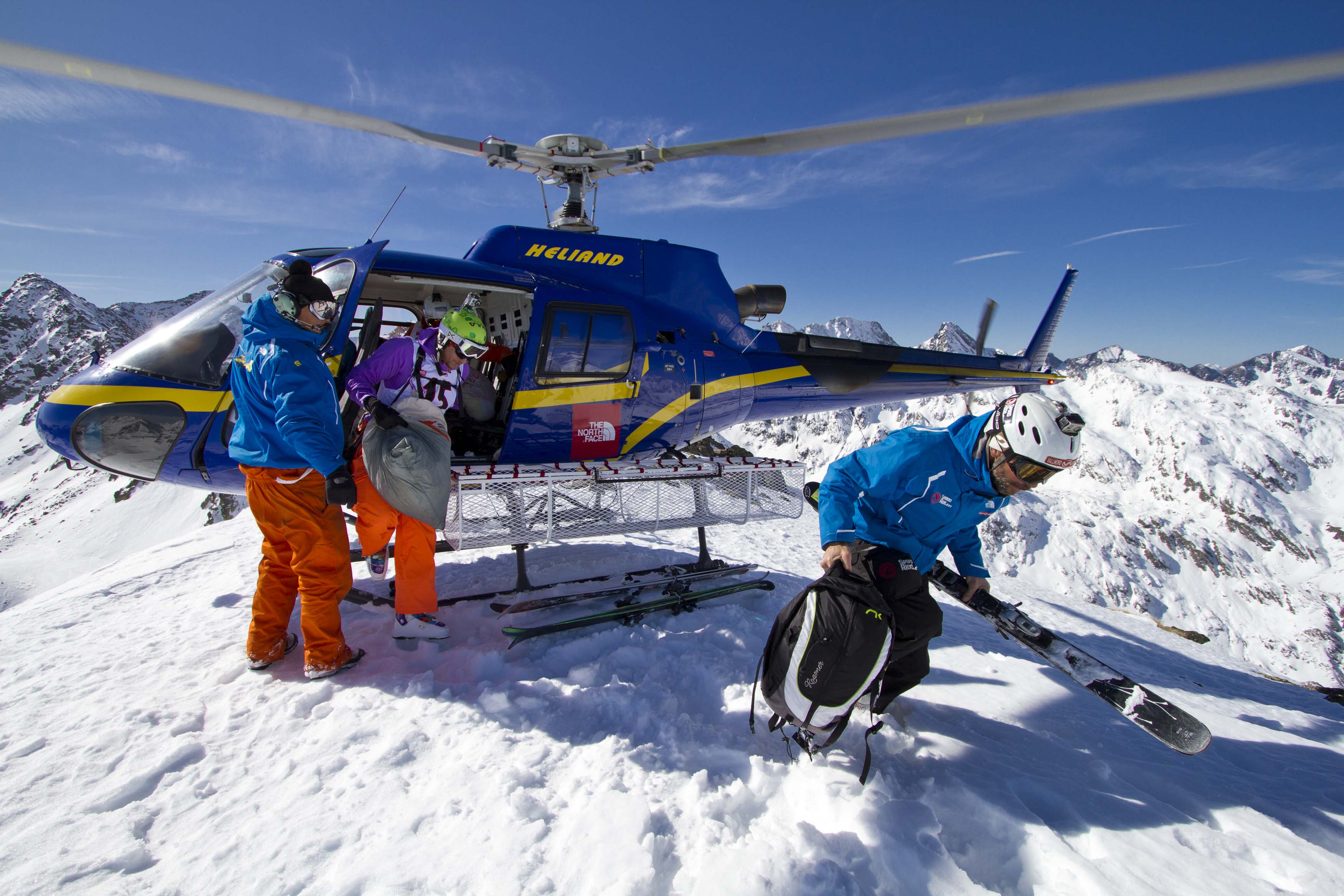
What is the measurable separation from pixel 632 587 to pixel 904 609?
2.33 metres

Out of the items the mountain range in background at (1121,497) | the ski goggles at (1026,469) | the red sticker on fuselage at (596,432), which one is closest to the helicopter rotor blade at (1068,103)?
the ski goggles at (1026,469)

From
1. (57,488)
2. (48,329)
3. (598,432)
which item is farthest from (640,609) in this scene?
(48,329)

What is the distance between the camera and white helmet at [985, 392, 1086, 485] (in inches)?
95.6

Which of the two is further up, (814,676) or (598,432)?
(598,432)

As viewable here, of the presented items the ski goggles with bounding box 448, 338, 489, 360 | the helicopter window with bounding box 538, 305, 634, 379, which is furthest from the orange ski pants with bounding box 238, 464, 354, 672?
the helicopter window with bounding box 538, 305, 634, 379

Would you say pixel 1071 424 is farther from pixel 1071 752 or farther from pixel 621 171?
pixel 621 171

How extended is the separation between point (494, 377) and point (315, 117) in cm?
232

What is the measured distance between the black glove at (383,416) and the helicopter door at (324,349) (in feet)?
2.76

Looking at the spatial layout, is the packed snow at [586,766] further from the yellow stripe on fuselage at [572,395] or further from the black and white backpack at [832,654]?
the yellow stripe on fuselage at [572,395]

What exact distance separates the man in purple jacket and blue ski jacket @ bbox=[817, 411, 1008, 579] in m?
2.54

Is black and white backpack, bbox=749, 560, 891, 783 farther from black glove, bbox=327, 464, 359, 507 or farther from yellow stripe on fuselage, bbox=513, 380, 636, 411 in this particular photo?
yellow stripe on fuselage, bbox=513, 380, 636, 411

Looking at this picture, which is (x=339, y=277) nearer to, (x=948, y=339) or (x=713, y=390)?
(x=713, y=390)

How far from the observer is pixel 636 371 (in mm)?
5051

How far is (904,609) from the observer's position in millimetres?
2695
